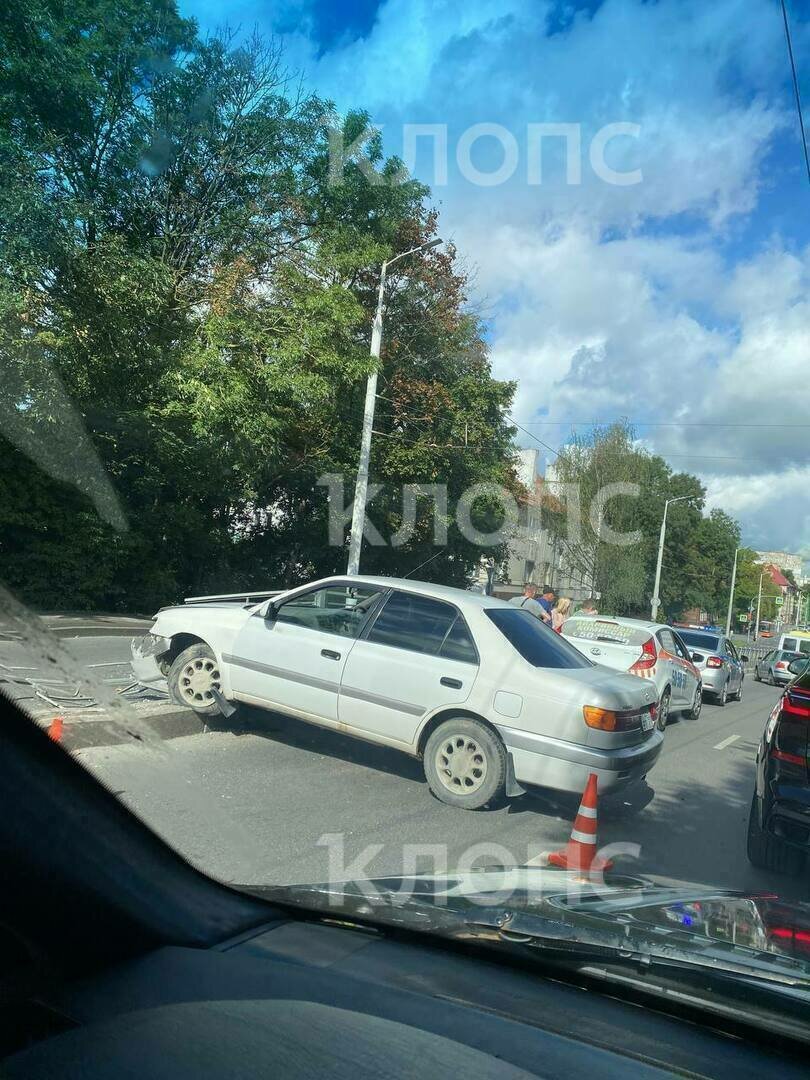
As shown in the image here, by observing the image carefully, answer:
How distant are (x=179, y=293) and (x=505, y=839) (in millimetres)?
16276

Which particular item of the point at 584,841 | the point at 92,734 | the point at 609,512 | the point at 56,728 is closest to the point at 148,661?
the point at 584,841

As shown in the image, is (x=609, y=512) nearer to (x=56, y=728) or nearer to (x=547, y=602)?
(x=547, y=602)

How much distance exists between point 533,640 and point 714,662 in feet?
37.8

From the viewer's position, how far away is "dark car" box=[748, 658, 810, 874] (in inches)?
209

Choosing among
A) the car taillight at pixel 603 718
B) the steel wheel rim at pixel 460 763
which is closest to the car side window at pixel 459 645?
the steel wheel rim at pixel 460 763

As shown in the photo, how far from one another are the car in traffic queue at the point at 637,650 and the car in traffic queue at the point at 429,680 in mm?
4512

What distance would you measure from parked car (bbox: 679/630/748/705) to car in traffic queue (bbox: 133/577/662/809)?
34.8ft

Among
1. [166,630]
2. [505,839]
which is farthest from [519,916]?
[166,630]

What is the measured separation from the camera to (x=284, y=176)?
2150 centimetres

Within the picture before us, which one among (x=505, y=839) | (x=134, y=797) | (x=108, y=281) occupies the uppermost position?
(x=108, y=281)

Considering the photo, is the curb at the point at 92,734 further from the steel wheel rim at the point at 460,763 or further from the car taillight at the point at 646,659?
the car taillight at the point at 646,659

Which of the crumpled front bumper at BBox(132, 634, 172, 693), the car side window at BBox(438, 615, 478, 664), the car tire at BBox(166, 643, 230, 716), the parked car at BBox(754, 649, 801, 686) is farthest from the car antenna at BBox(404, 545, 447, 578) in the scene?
the car side window at BBox(438, 615, 478, 664)

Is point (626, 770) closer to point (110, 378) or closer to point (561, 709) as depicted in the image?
point (561, 709)

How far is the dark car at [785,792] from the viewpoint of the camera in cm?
532
